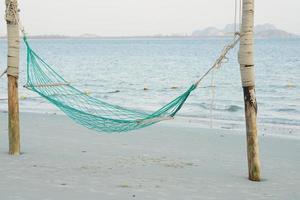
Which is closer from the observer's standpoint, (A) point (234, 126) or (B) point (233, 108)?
(A) point (234, 126)

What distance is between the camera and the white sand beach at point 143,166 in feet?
17.1

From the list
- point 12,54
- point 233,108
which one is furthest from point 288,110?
point 12,54

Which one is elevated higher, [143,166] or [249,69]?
[249,69]

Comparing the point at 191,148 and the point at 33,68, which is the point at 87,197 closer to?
the point at 33,68

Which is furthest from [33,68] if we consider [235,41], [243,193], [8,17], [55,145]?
[243,193]

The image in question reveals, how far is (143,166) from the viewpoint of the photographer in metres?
6.49

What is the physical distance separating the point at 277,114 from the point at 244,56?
9.40 metres

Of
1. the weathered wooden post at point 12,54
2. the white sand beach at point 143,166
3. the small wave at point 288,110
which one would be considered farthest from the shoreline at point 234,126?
the weathered wooden post at point 12,54

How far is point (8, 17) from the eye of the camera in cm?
661

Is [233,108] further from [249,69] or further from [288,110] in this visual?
[249,69]

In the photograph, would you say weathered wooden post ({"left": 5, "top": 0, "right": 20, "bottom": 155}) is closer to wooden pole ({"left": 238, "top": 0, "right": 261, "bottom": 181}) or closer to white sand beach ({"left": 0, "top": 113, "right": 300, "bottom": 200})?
white sand beach ({"left": 0, "top": 113, "right": 300, "bottom": 200})

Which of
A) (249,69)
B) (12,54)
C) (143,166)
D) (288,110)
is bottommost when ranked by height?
(288,110)

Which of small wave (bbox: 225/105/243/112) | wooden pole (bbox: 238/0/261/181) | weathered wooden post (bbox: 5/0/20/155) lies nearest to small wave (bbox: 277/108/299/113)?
small wave (bbox: 225/105/243/112)

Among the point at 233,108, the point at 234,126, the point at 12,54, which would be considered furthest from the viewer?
the point at 233,108
